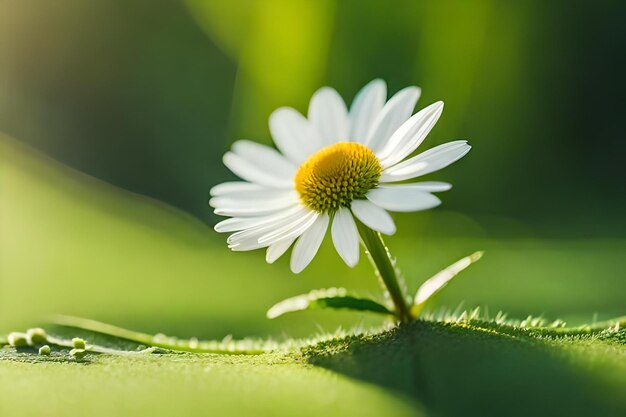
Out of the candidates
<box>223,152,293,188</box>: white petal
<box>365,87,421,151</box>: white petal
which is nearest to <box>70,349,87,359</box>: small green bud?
<box>223,152,293,188</box>: white petal

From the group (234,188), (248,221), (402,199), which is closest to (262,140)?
(234,188)

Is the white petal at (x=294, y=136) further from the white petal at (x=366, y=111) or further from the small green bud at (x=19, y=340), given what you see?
the small green bud at (x=19, y=340)

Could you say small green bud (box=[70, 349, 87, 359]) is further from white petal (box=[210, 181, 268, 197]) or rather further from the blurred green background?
the blurred green background

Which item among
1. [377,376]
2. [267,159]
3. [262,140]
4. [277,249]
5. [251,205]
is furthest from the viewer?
[262,140]

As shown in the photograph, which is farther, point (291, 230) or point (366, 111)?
point (366, 111)

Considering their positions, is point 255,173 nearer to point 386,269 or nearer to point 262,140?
point 386,269

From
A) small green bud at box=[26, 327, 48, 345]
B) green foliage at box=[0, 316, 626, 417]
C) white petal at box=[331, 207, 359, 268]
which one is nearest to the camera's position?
green foliage at box=[0, 316, 626, 417]
